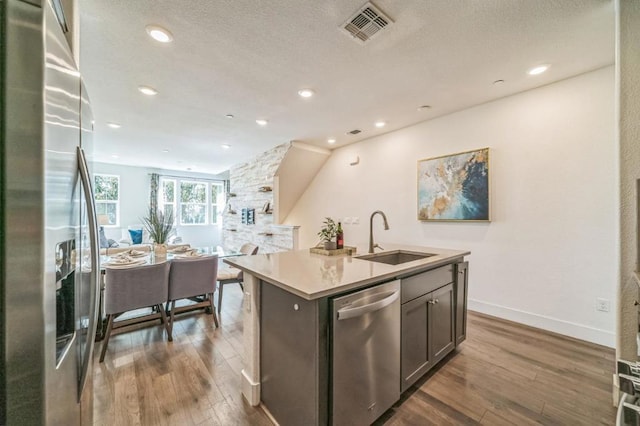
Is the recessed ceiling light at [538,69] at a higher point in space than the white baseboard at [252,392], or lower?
higher

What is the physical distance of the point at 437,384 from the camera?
6.19 ft

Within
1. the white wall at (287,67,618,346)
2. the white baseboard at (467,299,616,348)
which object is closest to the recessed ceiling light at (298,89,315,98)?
the white wall at (287,67,618,346)

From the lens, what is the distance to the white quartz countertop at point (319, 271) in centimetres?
125

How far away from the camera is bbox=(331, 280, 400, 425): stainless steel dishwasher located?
128 centimetres

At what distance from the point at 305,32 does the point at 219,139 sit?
327 centimetres

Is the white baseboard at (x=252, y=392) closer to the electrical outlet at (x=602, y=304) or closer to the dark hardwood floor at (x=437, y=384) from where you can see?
the dark hardwood floor at (x=437, y=384)

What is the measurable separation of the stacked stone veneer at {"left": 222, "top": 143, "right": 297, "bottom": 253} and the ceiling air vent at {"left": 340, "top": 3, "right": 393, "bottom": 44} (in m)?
2.97

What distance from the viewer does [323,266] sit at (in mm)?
1728

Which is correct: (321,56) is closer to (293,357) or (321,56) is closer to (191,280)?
(293,357)

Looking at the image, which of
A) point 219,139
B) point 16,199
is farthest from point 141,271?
point 219,139

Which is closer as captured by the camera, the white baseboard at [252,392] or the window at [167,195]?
the white baseboard at [252,392]

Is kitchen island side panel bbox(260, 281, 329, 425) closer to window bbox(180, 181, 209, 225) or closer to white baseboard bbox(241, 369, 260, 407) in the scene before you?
white baseboard bbox(241, 369, 260, 407)

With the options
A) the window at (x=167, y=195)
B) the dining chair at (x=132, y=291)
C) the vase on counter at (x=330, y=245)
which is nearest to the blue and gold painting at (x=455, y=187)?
the vase on counter at (x=330, y=245)

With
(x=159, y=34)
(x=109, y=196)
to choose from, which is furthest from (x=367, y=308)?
(x=109, y=196)
